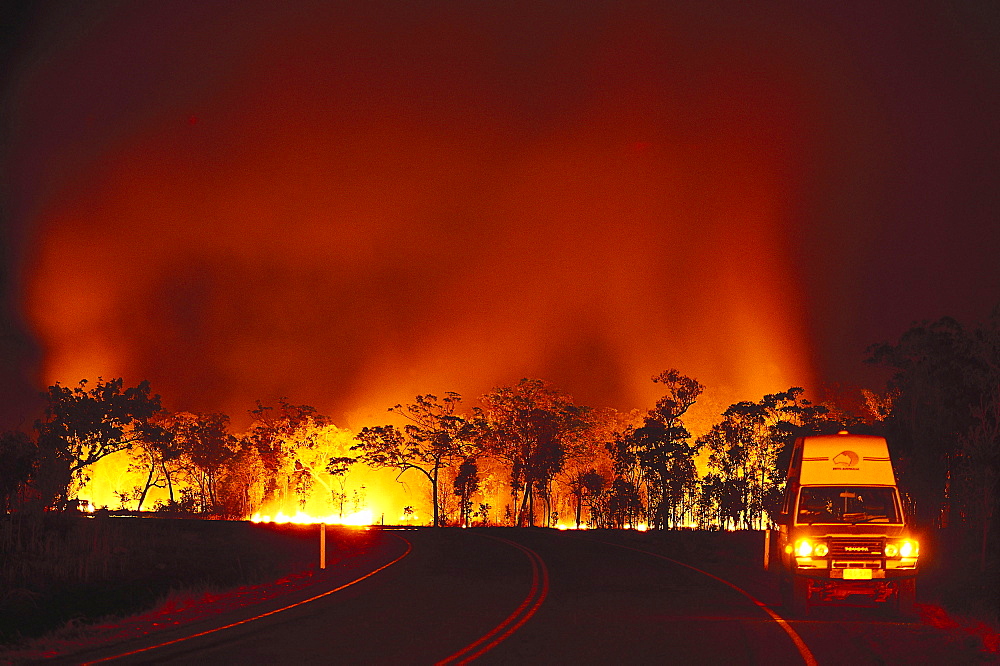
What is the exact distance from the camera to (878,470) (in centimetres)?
1950

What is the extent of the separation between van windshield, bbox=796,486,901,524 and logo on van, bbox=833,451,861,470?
417 mm

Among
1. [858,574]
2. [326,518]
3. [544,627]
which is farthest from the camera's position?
[326,518]

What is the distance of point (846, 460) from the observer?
1959 centimetres

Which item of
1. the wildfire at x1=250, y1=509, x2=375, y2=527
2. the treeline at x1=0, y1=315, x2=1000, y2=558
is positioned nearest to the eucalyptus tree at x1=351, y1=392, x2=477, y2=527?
the treeline at x1=0, y1=315, x2=1000, y2=558

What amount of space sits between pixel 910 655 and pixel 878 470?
20.3 feet

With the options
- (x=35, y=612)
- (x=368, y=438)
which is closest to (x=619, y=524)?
(x=368, y=438)

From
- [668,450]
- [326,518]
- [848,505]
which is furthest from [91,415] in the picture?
[848,505]

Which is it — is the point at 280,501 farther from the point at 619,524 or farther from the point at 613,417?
the point at 613,417

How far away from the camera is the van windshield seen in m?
19.0

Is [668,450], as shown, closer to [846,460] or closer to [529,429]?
[529,429]

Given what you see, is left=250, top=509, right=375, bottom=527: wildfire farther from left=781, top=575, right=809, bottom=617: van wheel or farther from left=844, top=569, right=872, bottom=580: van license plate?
left=844, top=569, right=872, bottom=580: van license plate

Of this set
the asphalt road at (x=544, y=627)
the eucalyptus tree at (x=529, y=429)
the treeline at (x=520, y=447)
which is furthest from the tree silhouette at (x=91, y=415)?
the asphalt road at (x=544, y=627)

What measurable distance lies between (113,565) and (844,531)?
82.7ft

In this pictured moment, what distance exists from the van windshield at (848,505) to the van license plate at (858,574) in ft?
3.74
